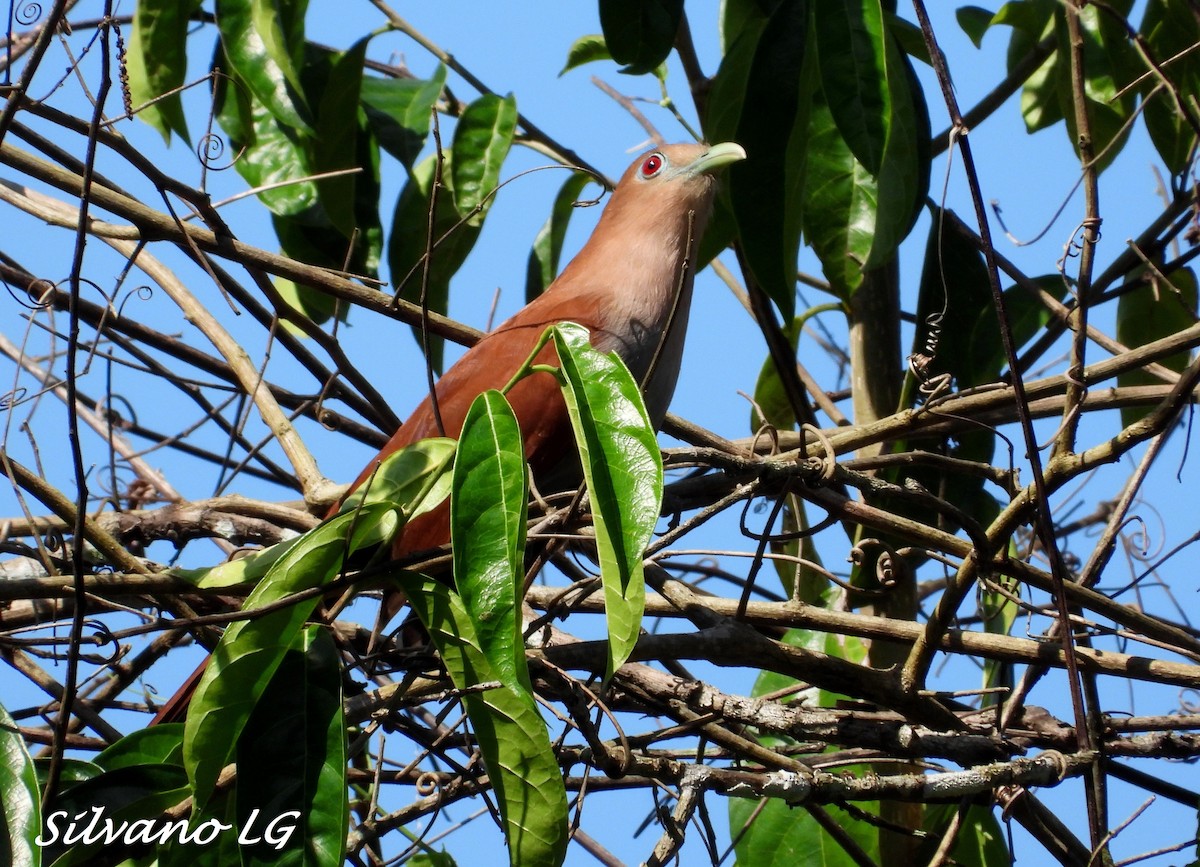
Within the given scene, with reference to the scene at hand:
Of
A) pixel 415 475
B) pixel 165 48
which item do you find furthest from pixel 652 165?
pixel 415 475

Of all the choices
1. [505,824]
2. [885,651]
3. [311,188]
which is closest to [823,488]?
[885,651]

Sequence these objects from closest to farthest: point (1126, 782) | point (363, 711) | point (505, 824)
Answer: point (505, 824) → point (363, 711) → point (1126, 782)

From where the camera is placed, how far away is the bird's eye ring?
3.34 meters

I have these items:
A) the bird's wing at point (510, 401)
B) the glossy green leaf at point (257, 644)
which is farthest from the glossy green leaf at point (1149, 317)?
the glossy green leaf at point (257, 644)

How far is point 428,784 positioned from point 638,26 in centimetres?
174

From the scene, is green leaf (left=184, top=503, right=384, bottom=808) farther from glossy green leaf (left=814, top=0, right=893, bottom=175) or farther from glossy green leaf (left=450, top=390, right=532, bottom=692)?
glossy green leaf (left=814, top=0, right=893, bottom=175)

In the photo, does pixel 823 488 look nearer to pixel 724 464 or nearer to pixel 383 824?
pixel 724 464

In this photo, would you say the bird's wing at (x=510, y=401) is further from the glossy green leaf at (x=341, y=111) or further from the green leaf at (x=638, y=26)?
the glossy green leaf at (x=341, y=111)

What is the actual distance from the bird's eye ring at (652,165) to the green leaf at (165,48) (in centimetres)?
124

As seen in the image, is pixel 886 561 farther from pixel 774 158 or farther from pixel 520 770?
pixel 520 770

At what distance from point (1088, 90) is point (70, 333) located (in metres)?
2.42

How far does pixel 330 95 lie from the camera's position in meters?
3.27

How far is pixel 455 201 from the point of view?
125 inches

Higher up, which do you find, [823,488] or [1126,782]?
[823,488]
